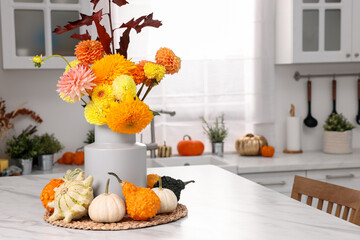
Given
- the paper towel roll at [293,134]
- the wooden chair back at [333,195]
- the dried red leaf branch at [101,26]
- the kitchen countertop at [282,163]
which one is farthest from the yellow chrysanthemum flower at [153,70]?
the paper towel roll at [293,134]

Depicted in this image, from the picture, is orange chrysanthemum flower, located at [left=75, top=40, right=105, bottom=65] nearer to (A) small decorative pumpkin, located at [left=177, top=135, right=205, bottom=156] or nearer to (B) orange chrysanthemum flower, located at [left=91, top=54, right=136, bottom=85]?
(B) orange chrysanthemum flower, located at [left=91, top=54, right=136, bottom=85]

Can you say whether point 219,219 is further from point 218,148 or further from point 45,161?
point 218,148

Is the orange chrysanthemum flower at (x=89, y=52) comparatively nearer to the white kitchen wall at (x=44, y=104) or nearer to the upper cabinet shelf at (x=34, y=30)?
the upper cabinet shelf at (x=34, y=30)

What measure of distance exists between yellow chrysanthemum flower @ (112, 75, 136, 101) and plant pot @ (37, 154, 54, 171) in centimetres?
205

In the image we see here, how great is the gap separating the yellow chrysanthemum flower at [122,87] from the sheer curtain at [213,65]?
2.29m

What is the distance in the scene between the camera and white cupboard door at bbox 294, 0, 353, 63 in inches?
147

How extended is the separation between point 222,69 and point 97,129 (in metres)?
2.44

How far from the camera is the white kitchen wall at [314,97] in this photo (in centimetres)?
411

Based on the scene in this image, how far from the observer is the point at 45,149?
3.46 metres

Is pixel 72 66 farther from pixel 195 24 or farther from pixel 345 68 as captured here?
pixel 345 68

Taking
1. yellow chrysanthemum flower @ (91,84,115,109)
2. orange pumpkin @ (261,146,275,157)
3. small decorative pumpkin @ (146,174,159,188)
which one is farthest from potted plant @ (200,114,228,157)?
yellow chrysanthemum flower @ (91,84,115,109)

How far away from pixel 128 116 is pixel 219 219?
0.42 meters

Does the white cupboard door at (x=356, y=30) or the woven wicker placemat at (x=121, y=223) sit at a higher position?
the white cupboard door at (x=356, y=30)

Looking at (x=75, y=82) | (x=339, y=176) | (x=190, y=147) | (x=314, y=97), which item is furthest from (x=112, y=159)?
(x=314, y=97)
